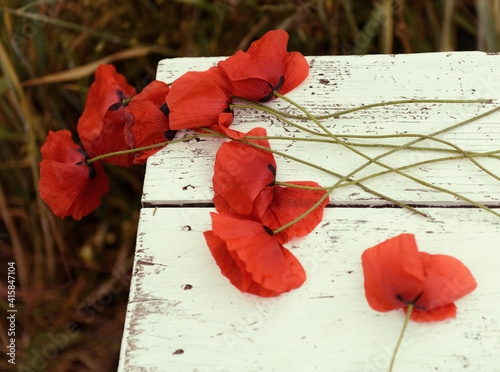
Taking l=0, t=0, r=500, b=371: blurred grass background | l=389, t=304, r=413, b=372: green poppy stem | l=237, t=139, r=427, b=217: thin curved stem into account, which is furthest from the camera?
l=0, t=0, r=500, b=371: blurred grass background

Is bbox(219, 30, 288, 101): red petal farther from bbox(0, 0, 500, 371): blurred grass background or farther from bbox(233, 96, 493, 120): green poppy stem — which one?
bbox(0, 0, 500, 371): blurred grass background

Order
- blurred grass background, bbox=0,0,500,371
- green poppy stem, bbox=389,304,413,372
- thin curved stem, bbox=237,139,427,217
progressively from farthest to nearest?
blurred grass background, bbox=0,0,500,371 → thin curved stem, bbox=237,139,427,217 → green poppy stem, bbox=389,304,413,372

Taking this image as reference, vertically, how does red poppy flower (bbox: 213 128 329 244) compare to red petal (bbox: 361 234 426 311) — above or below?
above

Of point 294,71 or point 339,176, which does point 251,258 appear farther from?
point 294,71

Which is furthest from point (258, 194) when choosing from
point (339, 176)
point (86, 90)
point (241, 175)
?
point (86, 90)

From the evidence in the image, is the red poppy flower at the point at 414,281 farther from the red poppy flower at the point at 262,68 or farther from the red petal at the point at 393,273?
the red poppy flower at the point at 262,68

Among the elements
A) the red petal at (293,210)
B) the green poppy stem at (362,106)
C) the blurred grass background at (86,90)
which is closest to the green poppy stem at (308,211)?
the red petal at (293,210)

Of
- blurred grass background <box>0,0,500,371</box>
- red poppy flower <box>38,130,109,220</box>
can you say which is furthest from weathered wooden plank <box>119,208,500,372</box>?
blurred grass background <box>0,0,500,371</box>
